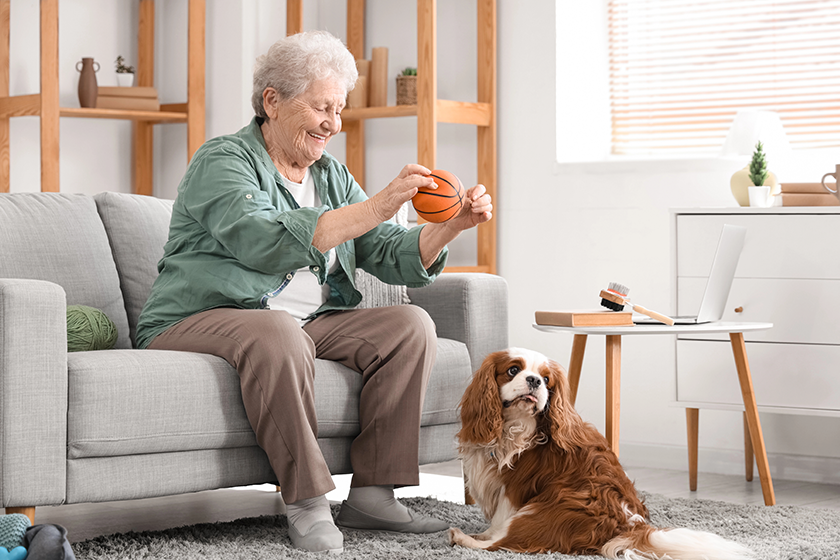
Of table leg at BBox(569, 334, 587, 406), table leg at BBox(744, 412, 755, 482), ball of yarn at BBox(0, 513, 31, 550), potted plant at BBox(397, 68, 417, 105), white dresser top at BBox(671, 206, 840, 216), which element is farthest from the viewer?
potted plant at BBox(397, 68, 417, 105)

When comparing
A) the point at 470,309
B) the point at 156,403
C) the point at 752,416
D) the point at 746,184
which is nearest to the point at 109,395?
the point at 156,403

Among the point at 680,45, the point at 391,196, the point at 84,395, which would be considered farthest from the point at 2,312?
the point at 680,45

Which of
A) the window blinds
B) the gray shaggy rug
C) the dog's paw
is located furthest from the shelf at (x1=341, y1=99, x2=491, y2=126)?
the dog's paw

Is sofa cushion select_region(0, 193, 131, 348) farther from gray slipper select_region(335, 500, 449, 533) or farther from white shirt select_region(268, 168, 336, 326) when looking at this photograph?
gray slipper select_region(335, 500, 449, 533)

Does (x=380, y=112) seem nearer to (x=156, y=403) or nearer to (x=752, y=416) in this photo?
(x=752, y=416)

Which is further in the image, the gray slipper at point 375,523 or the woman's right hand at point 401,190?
the gray slipper at point 375,523

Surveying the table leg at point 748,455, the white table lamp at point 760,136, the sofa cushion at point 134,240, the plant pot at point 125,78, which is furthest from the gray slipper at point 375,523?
the plant pot at point 125,78

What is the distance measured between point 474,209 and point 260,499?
1.12 metres

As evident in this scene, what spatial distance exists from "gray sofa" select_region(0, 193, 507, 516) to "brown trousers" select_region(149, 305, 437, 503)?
0.16ft

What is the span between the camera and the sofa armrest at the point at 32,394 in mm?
1771

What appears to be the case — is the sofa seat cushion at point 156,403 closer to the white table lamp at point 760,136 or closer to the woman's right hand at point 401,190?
the woman's right hand at point 401,190

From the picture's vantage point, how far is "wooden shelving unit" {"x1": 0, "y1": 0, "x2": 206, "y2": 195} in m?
3.73

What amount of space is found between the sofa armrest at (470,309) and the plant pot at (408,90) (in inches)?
58.8

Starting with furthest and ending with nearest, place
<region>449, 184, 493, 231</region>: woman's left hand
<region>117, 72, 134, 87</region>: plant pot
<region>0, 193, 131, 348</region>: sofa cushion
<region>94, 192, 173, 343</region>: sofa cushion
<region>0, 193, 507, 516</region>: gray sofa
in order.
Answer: <region>117, 72, 134, 87</region>: plant pot, <region>94, 192, 173, 343</region>: sofa cushion, <region>0, 193, 131, 348</region>: sofa cushion, <region>449, 184, 493, 231</region>: woman's left hand, <region>0, 193, 507, 516</region>: gray sofa
